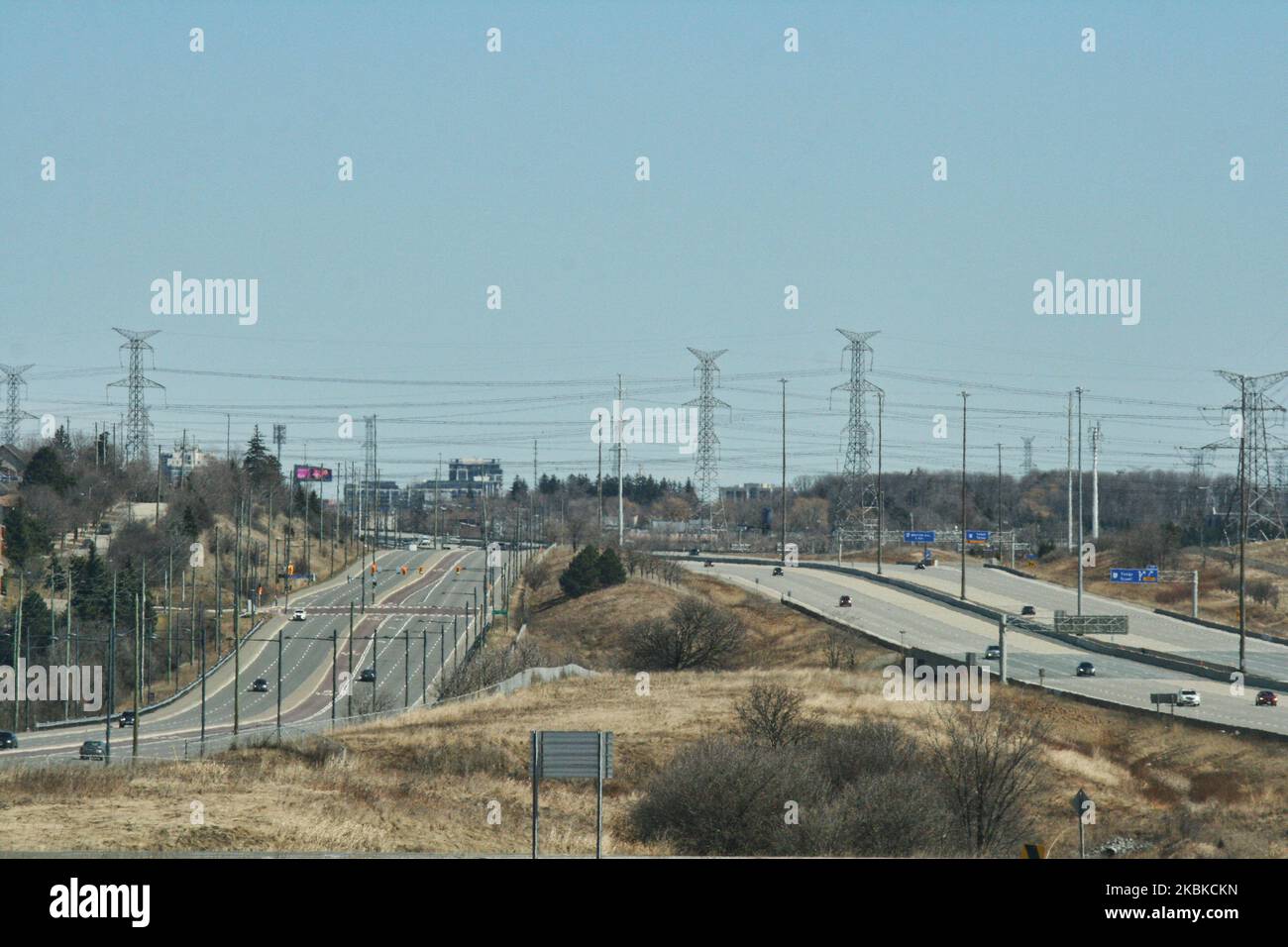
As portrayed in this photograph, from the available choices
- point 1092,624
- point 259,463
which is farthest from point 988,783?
point 259,463

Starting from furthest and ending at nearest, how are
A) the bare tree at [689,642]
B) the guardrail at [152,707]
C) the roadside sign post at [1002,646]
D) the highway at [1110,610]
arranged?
the bare tree at [689,642] → the highway at [1110,610] → the guardrail at [152,707] → the roadside sign post at [1002,646]

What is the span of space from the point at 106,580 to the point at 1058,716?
185 feet

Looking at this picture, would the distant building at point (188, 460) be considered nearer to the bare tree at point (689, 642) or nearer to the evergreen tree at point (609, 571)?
the evergreen tree at point (609, 571)

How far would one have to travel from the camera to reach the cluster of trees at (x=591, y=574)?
330 feet

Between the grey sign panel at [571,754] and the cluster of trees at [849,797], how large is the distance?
1226 cm

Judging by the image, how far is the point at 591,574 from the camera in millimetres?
100688

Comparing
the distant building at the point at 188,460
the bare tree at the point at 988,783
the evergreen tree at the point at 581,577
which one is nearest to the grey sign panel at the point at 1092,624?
the evergreen tree at the point at 581,577

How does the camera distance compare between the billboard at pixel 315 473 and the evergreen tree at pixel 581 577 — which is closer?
the evergreen tree at pixel 581 577

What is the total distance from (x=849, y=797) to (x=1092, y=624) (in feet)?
162

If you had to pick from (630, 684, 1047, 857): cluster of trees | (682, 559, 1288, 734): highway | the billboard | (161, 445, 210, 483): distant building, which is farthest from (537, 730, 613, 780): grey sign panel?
the billboard

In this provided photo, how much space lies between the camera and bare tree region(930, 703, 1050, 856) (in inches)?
1377

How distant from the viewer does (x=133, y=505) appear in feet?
386
